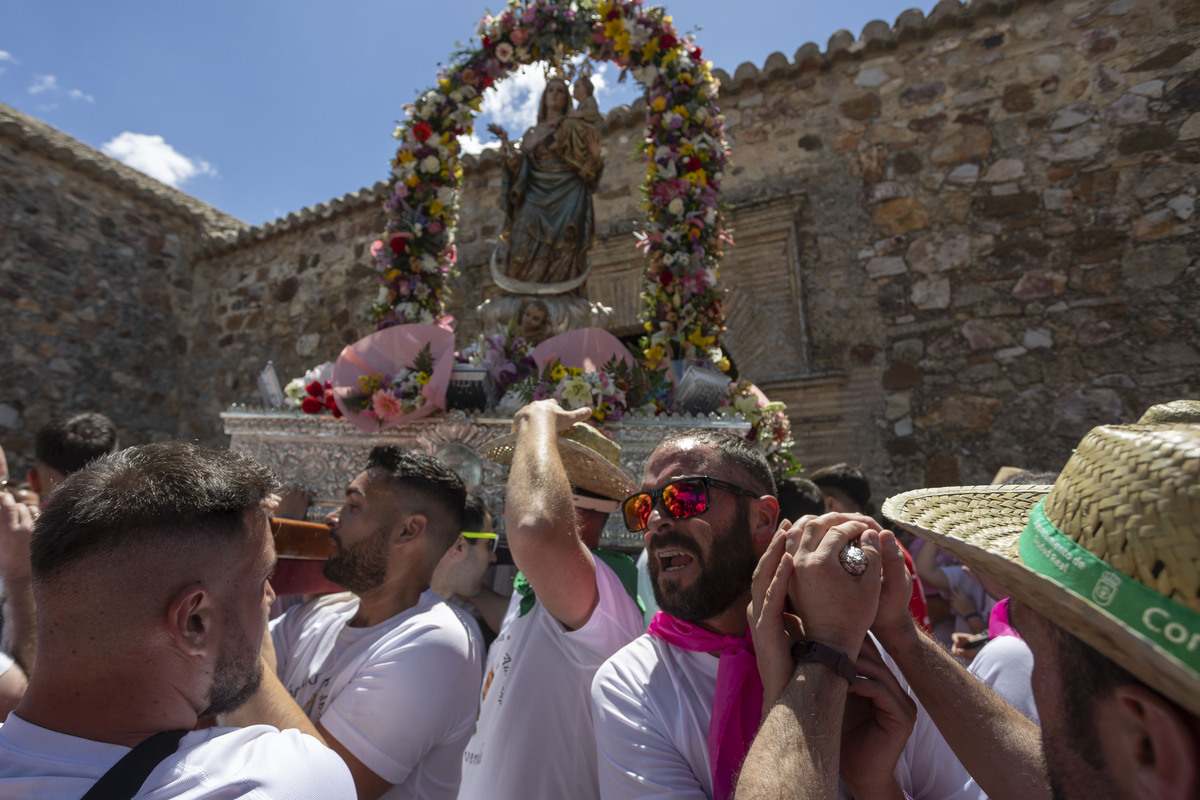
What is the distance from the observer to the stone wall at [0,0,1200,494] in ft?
17.5

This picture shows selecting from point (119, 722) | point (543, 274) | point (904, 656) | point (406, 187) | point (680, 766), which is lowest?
point (680, 766)

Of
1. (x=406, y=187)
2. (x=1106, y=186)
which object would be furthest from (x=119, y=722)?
(x=1106, y=186)

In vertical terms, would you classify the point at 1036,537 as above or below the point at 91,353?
below

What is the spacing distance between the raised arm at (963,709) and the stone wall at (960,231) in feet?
16.0

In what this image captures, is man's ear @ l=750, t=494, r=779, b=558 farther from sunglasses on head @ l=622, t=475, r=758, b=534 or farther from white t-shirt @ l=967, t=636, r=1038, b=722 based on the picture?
white t-shirt @ l=967, t=636, r=1038, b=722

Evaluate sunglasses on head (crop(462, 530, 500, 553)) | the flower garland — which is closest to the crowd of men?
sunglasses on head (crop(462, 530, 500, 553))

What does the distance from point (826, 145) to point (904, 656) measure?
20.7ft

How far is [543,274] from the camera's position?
494 centimetres

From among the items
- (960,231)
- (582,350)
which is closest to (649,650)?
(582,350)

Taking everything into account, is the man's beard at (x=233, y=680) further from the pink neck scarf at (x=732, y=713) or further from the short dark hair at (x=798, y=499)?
the short dark hair at (x=798, y=499)

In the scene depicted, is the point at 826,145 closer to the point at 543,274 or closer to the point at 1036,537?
the point at 543,274

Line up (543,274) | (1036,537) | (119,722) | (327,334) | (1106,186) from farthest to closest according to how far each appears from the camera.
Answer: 1. (327,334)
2. (1106,186)
3. (543,274)
4. (119,722)
5. (1036,537)

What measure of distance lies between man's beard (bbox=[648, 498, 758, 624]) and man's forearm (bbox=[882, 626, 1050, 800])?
374mm

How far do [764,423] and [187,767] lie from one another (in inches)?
138
